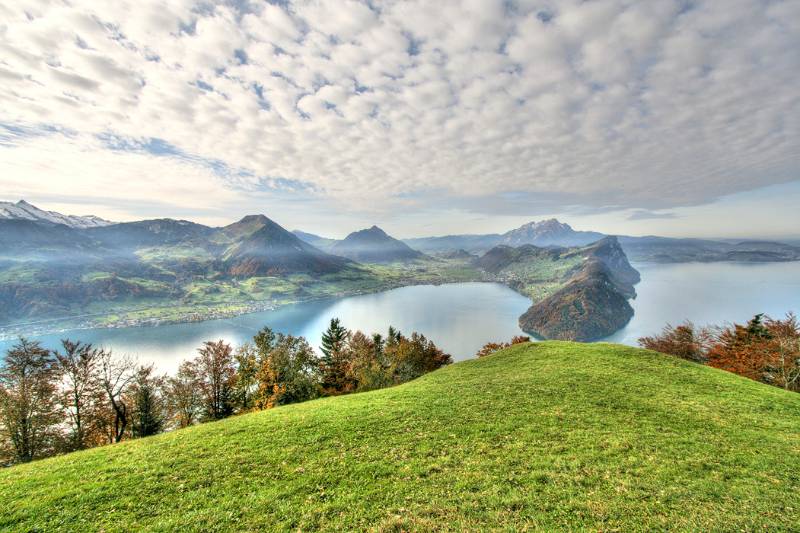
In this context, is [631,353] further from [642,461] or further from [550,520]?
[550,520]

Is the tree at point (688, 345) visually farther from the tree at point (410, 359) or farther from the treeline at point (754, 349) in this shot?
the tree at point (410, 359)

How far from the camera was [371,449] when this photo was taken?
16531 millimetres

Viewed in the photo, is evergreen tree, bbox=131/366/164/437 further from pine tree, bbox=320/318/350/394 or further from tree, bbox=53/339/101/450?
pine tree, bbox=320/318/350/394

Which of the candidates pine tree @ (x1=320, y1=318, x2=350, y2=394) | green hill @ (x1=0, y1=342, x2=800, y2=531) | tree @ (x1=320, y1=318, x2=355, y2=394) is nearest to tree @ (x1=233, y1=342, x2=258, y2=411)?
tree @ (x1=320, y1=318, x2=355, y2=394)

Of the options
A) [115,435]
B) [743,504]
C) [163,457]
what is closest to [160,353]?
[115,435]

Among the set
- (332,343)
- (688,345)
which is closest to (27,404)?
(332,343)

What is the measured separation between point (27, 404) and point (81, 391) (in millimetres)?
7490

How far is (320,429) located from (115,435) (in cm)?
4415

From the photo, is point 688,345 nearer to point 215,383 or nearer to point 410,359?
point 410,359

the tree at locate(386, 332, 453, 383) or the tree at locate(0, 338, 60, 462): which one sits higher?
the tree at locate(0, 338, 60, 462)

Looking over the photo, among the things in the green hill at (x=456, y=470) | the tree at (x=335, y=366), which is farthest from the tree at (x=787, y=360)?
the tree at (x=335, y=366)

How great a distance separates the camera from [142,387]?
42.6 metres

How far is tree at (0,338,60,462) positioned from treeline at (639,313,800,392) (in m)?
90.0

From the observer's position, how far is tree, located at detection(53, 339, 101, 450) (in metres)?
37.4
